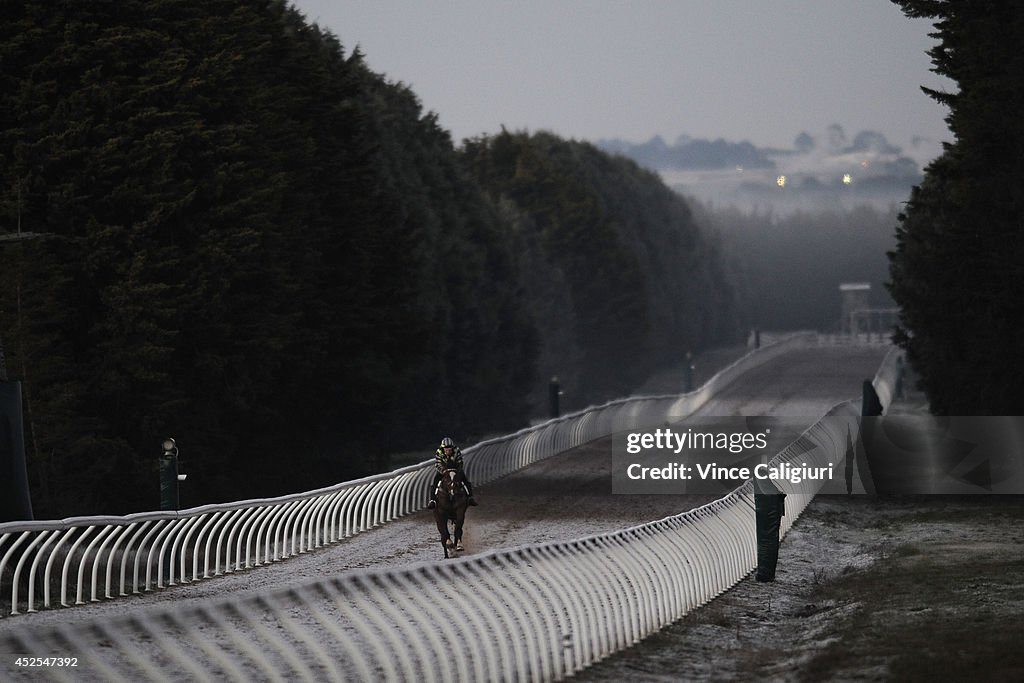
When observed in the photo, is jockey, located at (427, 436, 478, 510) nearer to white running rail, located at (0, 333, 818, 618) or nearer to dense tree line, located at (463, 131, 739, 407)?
white running rail, located at (0, 333, 818, 618)

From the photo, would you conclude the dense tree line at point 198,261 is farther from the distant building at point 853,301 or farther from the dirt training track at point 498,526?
the distant building at point 853,301

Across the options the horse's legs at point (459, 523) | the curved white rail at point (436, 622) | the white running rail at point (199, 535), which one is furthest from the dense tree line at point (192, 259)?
the curved white rail at point (436, 622)

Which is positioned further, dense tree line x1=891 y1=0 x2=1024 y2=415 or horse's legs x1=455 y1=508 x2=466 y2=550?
dense tree line x1=891 y1=0 x2=1024 y2=415

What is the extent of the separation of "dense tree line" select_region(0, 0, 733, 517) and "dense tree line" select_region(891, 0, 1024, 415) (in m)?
16.3

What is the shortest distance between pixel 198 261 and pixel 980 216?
1778cm

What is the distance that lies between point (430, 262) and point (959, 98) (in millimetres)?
37582

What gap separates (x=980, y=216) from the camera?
3672cm

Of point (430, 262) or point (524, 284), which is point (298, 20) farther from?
point (524, 284)

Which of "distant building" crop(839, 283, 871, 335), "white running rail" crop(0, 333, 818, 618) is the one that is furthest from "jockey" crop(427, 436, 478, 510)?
"distant building" crop(839, 283, 871, 335)

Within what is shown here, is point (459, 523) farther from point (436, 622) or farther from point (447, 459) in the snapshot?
point (436, 622)

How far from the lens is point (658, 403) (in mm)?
58250

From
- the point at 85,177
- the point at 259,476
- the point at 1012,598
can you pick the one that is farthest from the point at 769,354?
the point at 1012,598

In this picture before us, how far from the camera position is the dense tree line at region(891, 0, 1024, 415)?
116ft

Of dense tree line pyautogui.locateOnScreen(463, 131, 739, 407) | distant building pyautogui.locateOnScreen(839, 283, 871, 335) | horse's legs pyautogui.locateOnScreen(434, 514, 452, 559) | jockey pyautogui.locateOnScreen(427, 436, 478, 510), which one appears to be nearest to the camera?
jockey pyautogui.locateOnScreen(427, 436, 478, 510)
